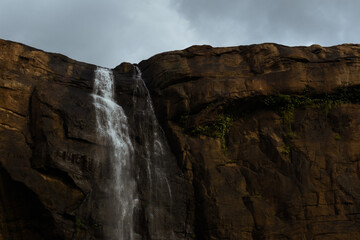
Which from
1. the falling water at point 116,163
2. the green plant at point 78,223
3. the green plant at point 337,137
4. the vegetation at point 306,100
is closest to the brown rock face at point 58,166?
the green plant at point 78,223

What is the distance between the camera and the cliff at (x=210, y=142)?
1706cm

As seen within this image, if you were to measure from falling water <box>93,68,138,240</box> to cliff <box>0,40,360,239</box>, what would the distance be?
42cm

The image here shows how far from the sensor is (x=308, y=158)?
20734 mm

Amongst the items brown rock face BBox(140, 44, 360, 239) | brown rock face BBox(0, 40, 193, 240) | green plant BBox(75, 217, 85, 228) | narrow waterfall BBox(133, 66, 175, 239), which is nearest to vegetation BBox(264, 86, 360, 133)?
brown rock face BBox(140, 44, 360, 239)

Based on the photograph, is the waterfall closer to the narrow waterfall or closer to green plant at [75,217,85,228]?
the narrow waterfall

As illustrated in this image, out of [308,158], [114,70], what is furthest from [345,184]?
[114,70]

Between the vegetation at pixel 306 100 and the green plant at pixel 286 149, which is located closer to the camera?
the green plant at pixel 286 149

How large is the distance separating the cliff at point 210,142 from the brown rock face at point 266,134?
5 centimetres

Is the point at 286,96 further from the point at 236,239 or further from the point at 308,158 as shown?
the point at 236,239

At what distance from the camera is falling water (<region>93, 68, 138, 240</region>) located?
17734 millimetres

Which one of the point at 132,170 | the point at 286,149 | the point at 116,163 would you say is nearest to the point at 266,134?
the point at 286,149

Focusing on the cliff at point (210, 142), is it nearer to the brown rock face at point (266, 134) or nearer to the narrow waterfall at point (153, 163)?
the brown rock face at point (266, 134)

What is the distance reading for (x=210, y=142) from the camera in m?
21.2

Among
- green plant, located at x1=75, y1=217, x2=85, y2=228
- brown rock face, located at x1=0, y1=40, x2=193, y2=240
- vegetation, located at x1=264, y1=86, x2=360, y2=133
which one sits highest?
vegetation, located at x1=264, y1=86, x2=360, y2=133
